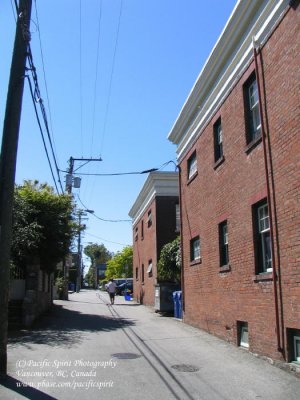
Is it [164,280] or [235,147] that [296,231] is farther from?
[164,280]

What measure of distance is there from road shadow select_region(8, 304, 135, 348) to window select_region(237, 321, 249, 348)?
4.13 metres

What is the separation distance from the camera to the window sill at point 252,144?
10.6m

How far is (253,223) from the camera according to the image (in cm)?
1099

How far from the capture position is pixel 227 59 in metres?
12.8

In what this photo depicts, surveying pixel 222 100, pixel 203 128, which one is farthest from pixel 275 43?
pixel 203 128

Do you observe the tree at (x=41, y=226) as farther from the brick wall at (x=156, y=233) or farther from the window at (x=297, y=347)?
the window at (x=297, y=347)

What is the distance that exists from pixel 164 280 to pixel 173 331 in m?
8.63

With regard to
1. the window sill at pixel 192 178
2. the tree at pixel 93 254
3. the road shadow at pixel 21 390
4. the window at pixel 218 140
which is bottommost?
the road shadow at pixel 21 390

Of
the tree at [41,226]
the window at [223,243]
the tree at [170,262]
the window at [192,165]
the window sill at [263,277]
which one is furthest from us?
the tree at [170,262]

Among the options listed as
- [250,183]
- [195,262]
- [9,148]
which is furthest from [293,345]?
[195,262]

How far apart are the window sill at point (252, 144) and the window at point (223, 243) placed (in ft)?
8.94

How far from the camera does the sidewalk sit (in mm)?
7340

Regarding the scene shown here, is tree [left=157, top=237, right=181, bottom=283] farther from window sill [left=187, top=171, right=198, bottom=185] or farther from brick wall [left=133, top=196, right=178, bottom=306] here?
window sill [left=187, top=171, right=198, bottom=185]

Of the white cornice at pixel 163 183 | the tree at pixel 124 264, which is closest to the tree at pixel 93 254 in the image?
the tree at pixel 124 264
